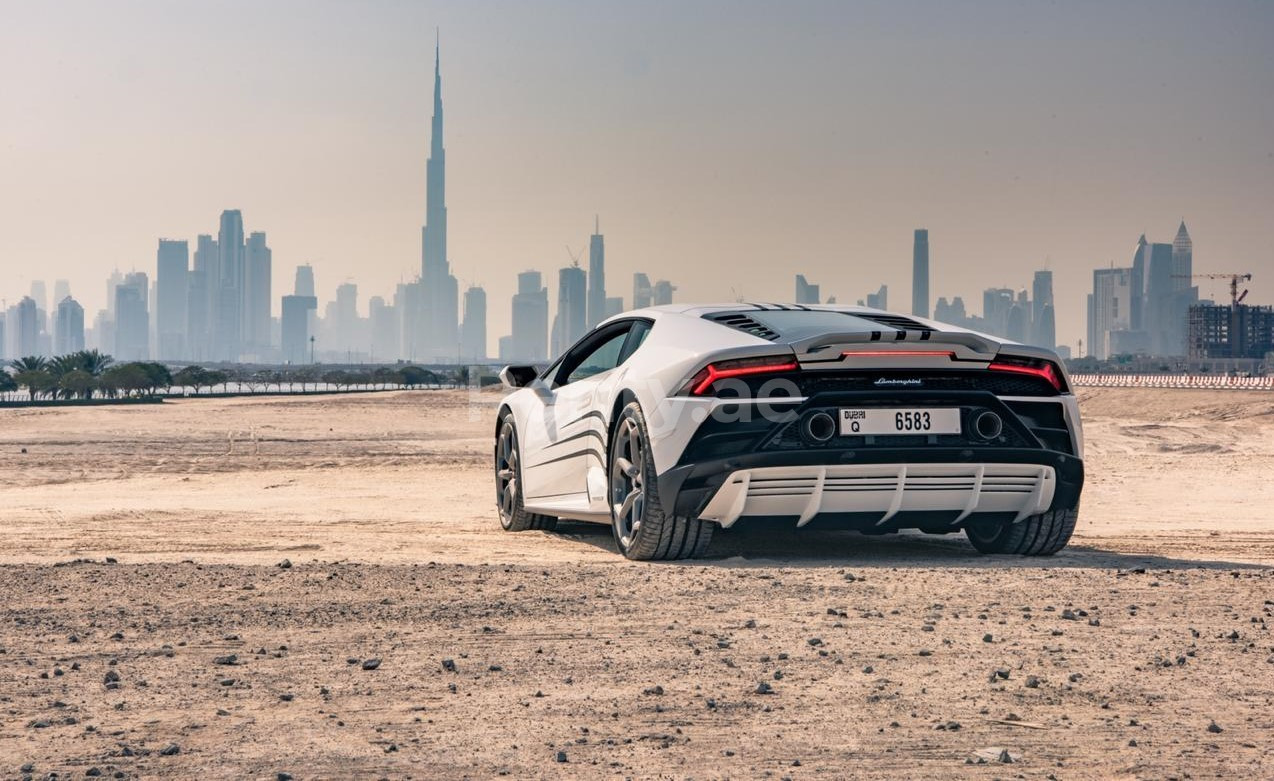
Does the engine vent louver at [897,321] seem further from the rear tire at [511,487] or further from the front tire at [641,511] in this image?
the rear tire at [511,487]

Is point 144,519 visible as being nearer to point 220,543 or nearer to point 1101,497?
point 220,543

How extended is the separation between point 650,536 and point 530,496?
7.26ft

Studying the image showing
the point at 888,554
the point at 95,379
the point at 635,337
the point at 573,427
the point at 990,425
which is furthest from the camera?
the point at 95,379

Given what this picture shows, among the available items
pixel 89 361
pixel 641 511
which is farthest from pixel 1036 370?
pixel 89 361

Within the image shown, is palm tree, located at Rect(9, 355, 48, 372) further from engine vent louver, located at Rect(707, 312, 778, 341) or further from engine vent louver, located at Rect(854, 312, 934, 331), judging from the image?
engine vent louver, located at Rect(854, 312, 934, 331)

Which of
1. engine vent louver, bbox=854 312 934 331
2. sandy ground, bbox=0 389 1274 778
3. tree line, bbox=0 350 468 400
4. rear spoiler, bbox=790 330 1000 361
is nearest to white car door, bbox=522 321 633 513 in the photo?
sandy ground, bbox=0 389 1274 778

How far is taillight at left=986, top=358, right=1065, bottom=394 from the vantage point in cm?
708

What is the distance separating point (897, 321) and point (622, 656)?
136 inches

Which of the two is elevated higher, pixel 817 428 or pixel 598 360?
pixel 598 360

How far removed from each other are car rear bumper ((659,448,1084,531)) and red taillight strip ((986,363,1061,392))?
388mm

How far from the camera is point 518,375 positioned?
9594mm

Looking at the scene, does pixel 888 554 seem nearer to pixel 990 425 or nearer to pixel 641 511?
pixel 990 425

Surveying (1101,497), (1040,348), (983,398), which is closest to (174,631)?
(983,398)

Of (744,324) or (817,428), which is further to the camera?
(744,324)
